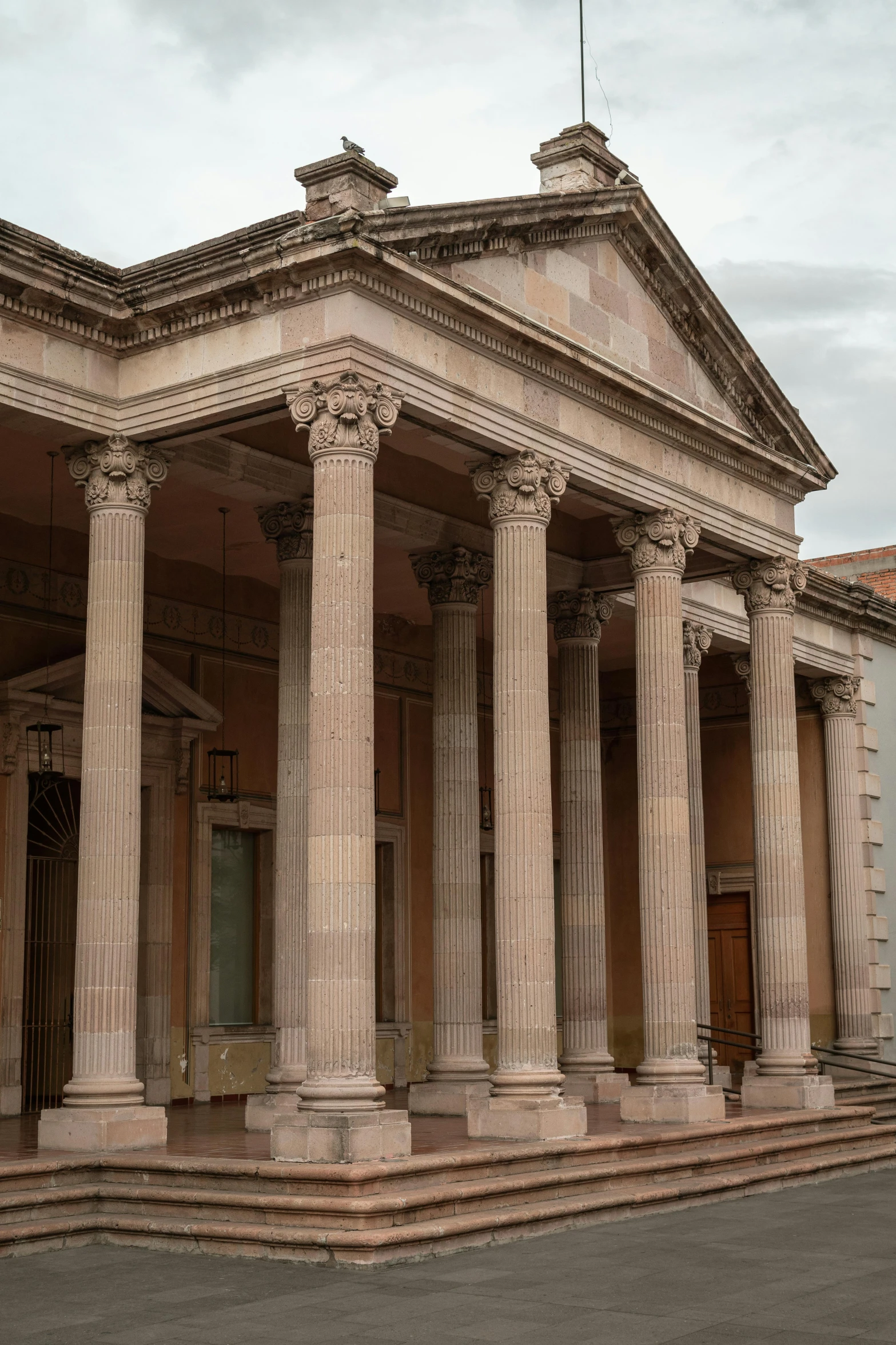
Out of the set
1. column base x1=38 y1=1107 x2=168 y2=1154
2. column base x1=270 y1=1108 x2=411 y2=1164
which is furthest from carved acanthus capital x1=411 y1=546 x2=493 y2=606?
column base x1=270 y1=1108 x2=411 y2=1164

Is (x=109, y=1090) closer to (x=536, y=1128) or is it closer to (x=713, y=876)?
(x=536, y=1128)

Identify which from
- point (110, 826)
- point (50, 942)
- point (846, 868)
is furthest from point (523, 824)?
point (846, 868)

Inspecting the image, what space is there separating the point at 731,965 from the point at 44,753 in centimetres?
1326

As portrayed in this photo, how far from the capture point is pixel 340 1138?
435 inches

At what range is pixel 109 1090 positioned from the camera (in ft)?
40.7

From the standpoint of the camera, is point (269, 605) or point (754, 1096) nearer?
point (754, 1096)

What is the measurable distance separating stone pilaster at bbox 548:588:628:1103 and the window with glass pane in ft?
13.2

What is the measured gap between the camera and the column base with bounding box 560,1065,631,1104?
18.0 m

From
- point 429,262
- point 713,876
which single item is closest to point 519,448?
point 429,262

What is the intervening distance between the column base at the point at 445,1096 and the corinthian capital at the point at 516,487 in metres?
5.80

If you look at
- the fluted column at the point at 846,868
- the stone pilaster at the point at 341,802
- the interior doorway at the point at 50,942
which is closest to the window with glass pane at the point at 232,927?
the interior doorway at the point at 50,942

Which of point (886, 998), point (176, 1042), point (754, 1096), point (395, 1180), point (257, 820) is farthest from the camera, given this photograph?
point (886, 998)

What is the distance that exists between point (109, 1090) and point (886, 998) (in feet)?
51.0

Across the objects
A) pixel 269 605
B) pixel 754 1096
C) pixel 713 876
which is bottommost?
pixel 754 1096
